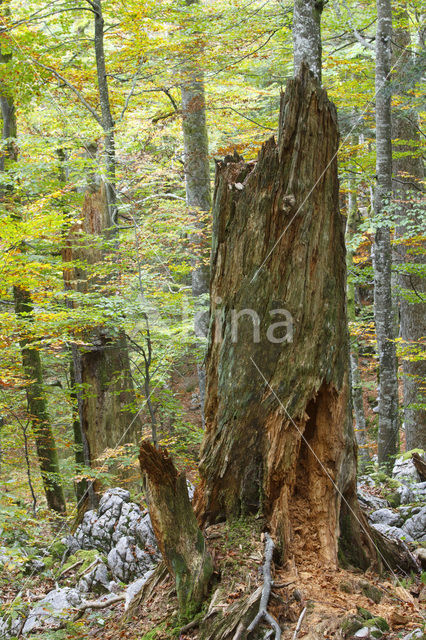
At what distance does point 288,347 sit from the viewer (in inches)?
145

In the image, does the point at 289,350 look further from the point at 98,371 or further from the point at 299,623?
the point at 98,371

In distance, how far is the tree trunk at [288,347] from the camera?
12.0ft

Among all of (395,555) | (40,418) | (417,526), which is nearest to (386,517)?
(417,526)

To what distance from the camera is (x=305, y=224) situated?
3.77 metres

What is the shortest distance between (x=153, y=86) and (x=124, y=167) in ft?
12.7

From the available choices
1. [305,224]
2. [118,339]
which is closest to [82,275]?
[118,339]

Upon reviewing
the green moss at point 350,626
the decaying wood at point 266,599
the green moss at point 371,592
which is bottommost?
the green moss at point 371,592

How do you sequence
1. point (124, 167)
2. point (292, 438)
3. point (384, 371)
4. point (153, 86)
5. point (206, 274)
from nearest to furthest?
point (292, 438) → point (384, 371) → point (124, 167) → point (206, 274) → point (153, 86)

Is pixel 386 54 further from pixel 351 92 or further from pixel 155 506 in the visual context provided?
pixel 155 506

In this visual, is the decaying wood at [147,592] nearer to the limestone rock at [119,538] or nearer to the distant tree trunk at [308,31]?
the limestone rock at [119,538]

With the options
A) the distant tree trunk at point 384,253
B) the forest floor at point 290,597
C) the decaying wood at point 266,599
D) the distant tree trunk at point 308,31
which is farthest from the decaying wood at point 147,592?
the distant tree trunk at point 308,31

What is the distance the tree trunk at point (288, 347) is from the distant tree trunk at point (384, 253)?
461 centimetres

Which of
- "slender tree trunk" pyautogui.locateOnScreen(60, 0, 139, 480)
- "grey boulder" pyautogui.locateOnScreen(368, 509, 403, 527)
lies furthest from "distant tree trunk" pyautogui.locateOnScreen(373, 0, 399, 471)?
"slender tree trunk" pyautogui.locateOnScreen(60, 0, 139, 480)

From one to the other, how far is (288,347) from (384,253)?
5.28 metres
